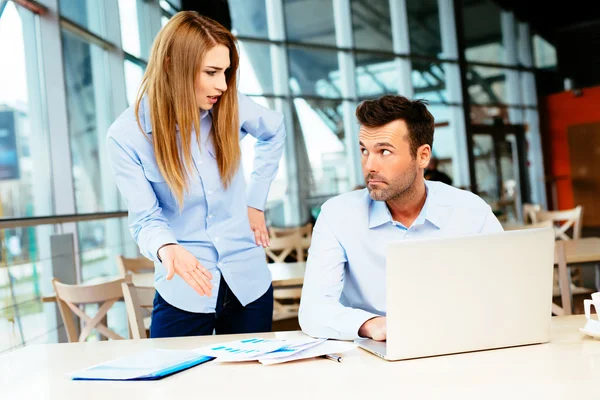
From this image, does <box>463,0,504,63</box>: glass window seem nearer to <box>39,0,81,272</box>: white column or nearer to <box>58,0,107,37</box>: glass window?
<box>58,0,107,37</box>: glass window

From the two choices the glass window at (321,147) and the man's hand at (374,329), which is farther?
the glass window at (321,147)

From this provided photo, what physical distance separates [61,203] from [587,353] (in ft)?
15.1

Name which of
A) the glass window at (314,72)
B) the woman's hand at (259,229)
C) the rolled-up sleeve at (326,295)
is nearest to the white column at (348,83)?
the glass window at (314,72)

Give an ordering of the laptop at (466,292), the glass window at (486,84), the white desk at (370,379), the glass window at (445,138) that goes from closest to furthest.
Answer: the white desk at (370,379)
the laptop at (466,292)
the glass window at (445,138)
the glass window at (486,84)

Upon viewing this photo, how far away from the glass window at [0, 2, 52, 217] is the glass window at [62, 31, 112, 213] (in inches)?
11.6

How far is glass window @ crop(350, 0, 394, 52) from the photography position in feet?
32.8

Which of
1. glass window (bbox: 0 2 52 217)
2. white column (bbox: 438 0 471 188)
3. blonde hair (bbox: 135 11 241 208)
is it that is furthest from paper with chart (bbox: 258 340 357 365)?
white column (bbox: 438 0 471 188)

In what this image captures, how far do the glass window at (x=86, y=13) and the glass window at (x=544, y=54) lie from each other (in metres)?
9.82

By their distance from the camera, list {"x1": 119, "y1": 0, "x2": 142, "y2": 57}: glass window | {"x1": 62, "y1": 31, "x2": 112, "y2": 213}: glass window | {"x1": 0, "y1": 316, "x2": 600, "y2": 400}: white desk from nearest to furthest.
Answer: {"x1": 0, "y1": 316, "x2": 600, "y2": 400}: white desk
{"x1": 62, "y1": 31, "x2": 112, "y2": 213}: glass window
{"x1": 119, "y1": 0, "x2": 142, "y2": 57}: glass window

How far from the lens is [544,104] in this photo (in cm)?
1355

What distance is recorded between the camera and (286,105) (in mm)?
9055

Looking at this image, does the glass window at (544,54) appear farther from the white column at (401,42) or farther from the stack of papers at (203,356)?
the stack of papers at (203,356)

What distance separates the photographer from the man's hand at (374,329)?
58.2 inches

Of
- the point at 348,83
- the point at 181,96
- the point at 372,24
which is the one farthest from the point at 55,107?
the point at 372,24
